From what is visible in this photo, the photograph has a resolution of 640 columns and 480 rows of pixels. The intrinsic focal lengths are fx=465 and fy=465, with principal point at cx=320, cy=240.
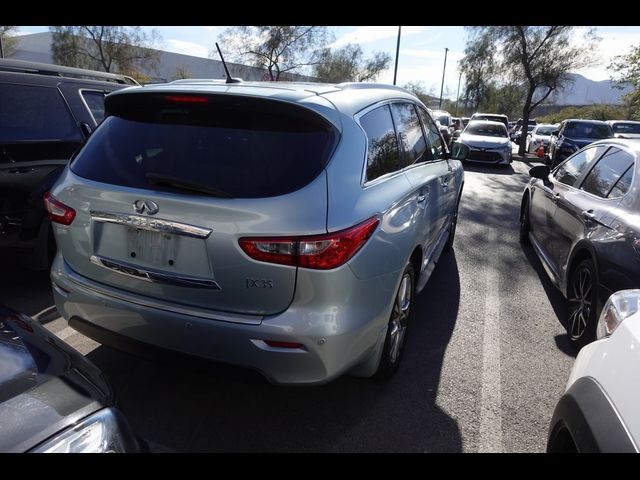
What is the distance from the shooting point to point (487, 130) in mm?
17844

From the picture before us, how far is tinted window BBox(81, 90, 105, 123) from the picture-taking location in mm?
4768

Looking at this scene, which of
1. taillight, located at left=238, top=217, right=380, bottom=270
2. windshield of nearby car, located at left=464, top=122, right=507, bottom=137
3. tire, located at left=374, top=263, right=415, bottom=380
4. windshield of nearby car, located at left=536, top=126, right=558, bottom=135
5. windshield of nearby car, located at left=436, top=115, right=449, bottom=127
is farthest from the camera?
windshield of nearby car, located at left=436, top=115, right=449, bottom=127

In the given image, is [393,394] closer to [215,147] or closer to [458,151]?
[215,147]

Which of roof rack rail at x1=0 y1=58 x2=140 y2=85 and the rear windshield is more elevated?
roof rack rail at x1=0 y1=58 x2=140 y2=85

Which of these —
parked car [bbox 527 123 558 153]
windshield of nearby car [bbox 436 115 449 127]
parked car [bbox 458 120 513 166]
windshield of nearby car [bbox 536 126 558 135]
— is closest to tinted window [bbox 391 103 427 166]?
parked car [bbox 458 120 513 166]

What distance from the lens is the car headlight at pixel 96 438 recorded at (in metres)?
1.30

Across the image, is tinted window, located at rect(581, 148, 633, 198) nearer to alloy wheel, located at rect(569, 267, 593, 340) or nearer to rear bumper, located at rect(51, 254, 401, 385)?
alloy wheel, located at rect(569, 267, 593, 340)

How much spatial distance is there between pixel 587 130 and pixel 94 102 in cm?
1662

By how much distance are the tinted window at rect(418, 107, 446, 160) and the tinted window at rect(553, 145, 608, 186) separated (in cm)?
129

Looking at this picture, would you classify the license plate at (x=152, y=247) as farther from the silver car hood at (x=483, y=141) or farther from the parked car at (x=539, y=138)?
the parked car at (x=539, y=138)

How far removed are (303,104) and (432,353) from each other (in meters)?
2.14

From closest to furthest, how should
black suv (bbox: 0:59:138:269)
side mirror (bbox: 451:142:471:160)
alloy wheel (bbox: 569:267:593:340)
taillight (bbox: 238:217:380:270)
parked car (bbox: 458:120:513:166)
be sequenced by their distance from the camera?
1. taillight (bbox: 238:217:380:270)
2. alloy wheel (bbox: 569:267:593:340)
3. black suv (bbox: 0:59:138:269)
4. side mirror (bbox: 451:142:471:160)
5. parked car (bbox: 458:120:513:166)

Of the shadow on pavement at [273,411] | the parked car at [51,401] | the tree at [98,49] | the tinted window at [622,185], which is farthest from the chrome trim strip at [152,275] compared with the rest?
the tree at [98,49]
